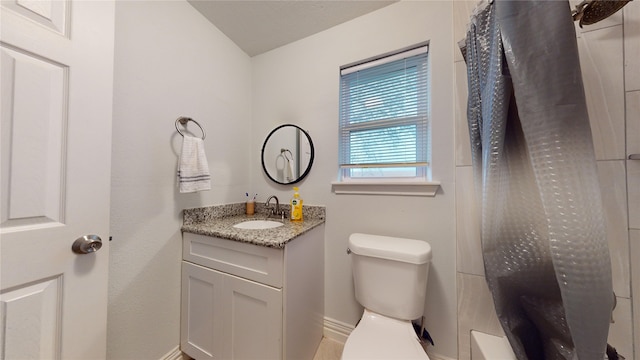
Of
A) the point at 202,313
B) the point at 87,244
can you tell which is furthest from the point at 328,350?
the point at 87,244

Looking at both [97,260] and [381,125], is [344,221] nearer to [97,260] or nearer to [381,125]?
[381,125]

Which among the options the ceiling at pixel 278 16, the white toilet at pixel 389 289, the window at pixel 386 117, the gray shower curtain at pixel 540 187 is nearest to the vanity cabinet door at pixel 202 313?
the white toilet at pixel 389 289

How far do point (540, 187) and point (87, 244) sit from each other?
1378 mm

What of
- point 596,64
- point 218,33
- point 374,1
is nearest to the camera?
point 596,64

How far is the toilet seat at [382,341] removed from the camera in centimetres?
79

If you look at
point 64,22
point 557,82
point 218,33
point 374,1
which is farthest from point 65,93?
point 374,1

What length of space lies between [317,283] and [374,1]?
1832 millimetres

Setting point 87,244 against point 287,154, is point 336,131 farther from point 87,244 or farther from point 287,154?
point 87,244

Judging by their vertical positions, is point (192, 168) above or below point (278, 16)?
below

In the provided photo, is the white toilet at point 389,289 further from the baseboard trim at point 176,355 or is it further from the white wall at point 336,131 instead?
the baseboard trim at point 176,355

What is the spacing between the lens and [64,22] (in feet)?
2.11

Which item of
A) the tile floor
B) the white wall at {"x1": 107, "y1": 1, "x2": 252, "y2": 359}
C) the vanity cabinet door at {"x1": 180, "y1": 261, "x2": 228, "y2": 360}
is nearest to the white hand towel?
the white wall at {"x1": 107, "y1": 1, "x2": 252, "y2": 359}

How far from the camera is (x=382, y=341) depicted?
0.87 m

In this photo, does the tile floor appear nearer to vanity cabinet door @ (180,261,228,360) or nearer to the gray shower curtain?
vanity cabinet door @ (180,261,228,360)
